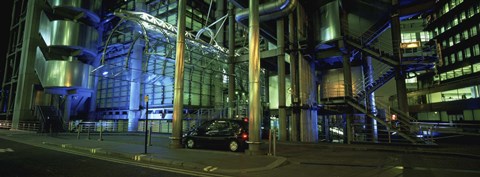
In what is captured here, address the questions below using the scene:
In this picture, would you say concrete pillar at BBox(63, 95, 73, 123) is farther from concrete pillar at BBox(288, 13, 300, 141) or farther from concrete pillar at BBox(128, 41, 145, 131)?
concrete pillar at BBox(288, 13, 300, 141)

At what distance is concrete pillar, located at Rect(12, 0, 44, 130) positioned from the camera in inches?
1198

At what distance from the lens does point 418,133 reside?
15625 mm

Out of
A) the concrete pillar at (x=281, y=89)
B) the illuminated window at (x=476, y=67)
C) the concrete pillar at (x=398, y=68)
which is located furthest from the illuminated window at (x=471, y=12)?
the concrete pillar at (x=281, y=89)

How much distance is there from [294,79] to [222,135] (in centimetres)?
854

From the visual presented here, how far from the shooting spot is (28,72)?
31.1 meters

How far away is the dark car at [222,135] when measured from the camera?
12389mm

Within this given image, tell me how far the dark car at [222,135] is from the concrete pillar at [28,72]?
27728mm

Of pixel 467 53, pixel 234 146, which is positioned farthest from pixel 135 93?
pixel 467 53

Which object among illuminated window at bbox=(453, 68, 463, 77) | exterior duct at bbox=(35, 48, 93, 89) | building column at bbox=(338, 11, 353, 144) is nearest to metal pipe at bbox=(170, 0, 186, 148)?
building column at bbox=(338, 11, 353, 144)

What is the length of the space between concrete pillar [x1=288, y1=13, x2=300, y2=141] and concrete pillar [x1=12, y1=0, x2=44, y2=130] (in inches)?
1207

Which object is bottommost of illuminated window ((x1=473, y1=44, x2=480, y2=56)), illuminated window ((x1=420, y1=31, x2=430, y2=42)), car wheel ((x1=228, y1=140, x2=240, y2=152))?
car wheel ((x1=228, y1=140, x2=240, y2=152))

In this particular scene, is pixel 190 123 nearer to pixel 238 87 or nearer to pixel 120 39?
pixel 238 87

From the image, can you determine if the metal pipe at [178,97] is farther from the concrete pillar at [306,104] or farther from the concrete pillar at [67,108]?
the concrete pillar at [67,108]

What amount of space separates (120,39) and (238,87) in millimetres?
18869
